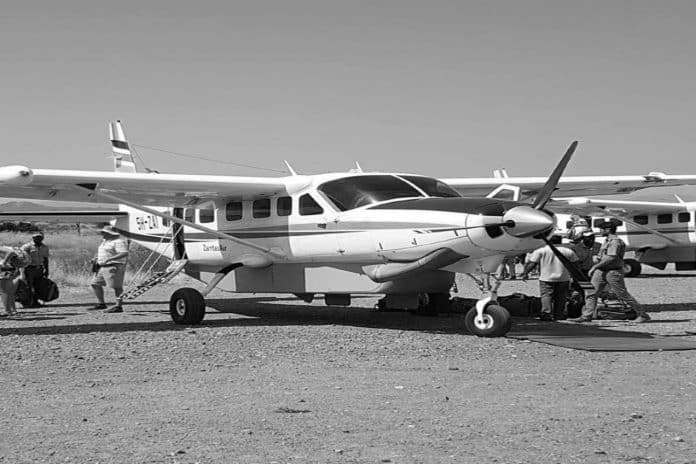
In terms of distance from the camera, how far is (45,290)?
18.9 metres

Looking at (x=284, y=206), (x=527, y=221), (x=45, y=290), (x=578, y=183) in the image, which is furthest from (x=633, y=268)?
(x=527, y=221)

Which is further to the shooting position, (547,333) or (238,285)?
(238,285)

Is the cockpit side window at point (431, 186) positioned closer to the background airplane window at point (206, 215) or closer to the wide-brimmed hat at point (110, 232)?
the background airplane window at point (206, 215)

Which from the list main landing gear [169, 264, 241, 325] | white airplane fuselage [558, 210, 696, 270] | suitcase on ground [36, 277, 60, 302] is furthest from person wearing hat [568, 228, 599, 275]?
white airplane fuselage [558, 210, 696, 270]

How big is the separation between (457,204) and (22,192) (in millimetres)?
7211

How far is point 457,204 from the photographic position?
40.2ft

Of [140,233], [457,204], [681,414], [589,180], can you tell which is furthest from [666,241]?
[681,414]

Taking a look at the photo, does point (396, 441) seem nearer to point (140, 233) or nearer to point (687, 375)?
point (687, 375)

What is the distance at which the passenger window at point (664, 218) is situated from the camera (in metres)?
35.3

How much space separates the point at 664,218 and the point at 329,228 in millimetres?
25160

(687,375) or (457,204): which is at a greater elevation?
(457,204)

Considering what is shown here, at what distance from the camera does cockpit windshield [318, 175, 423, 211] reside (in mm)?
13500

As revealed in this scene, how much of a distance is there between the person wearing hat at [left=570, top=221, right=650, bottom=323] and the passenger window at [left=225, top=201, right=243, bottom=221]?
6.01 meters

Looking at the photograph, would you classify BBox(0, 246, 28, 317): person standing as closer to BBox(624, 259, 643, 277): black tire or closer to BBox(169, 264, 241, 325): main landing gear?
BBox(169, 264, 241, 325): main landing gear
